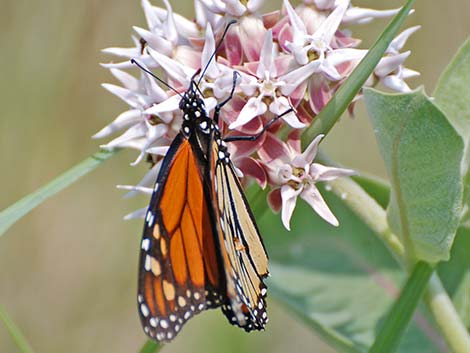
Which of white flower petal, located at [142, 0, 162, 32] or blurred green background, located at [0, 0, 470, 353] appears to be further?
blurred green background, located at [0, 0, 470, 353]

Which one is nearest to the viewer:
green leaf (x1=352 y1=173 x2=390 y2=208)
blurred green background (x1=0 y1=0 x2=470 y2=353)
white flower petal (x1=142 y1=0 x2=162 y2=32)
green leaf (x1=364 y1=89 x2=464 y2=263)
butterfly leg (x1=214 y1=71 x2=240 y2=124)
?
green leaf (x1=364 y1=89 x2=464 y2=263)

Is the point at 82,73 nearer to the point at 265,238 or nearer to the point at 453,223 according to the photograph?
the point at 265,238

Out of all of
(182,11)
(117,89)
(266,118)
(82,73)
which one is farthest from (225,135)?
(82,73)

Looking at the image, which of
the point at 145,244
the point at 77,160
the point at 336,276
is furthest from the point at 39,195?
the point at 77,160

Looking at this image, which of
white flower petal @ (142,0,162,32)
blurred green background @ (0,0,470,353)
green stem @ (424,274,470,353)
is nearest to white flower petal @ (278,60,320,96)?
white flower petal @ (142,0,162,32)

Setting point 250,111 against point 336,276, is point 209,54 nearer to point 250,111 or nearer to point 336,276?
point 250,111

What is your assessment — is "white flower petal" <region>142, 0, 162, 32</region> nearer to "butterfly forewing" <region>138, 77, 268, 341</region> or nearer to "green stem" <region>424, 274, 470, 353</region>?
"butterfly forewing" <region>138, 77, 268, 341</region>

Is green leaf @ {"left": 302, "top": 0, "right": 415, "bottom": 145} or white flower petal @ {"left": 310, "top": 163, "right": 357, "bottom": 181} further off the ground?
green leaf @ {"left": 302, "top": 0, "right": 415, "bottom": 145}

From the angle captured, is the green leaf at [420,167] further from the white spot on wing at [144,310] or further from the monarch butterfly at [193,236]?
the white spot on wing at [144,310]

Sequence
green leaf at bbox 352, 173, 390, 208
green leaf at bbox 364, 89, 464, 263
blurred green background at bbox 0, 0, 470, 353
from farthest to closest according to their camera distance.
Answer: blurred green background at bbox 0, 0, 470, 353 < green leaf at bbox 352, 173, 390, 208 < green leaf at bbox 364, 89, 464, 263
